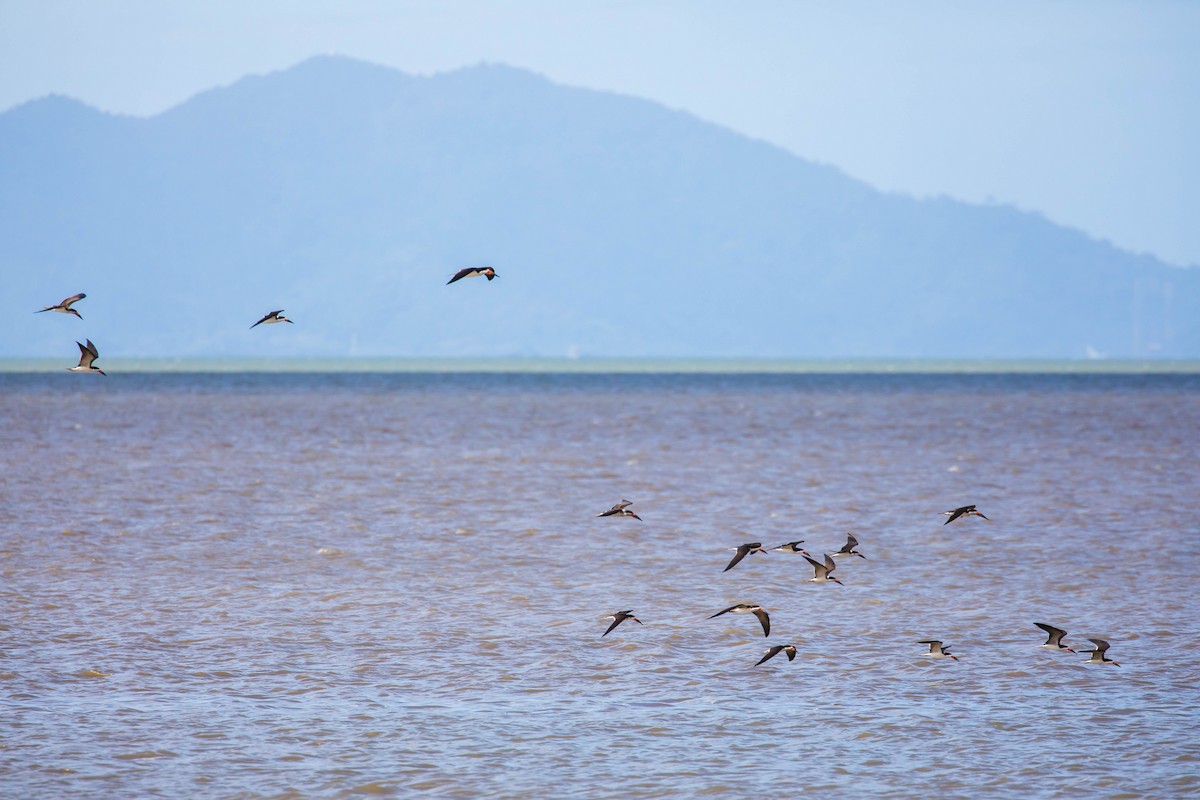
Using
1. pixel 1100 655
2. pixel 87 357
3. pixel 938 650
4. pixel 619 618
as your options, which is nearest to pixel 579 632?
pixel 619 618

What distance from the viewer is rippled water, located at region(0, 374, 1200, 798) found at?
48.8ft

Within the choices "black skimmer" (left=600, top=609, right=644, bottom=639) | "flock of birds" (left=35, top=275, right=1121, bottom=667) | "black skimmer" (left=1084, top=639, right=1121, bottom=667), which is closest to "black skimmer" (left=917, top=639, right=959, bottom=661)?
"flock of birds" (left=35, top=275, right=1121, bottom=667)

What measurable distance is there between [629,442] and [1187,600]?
134ft

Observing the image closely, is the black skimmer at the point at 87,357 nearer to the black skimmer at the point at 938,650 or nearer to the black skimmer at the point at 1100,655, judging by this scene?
the black skimmer at the point at 938,650

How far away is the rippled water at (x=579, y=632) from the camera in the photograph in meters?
14.9

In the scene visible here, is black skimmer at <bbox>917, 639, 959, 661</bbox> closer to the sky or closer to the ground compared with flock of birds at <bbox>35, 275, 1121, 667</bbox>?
closer to the ground

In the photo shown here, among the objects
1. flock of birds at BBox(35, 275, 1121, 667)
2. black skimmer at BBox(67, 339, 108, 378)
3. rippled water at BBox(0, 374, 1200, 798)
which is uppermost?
black skimmer at BBox(67, 339, 108, 378)

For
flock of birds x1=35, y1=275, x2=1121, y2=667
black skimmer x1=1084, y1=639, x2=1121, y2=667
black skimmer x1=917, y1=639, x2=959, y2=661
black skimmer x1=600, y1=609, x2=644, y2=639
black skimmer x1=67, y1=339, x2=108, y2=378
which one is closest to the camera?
black skimmer x1=1084, y1=639, x2=1121, y2=667

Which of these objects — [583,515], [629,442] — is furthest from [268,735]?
[629,442]

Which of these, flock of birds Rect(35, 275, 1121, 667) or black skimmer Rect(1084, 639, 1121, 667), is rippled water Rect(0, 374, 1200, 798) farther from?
flock of birds Rect(35, 275, 1121, 667)

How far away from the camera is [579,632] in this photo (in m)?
20.9

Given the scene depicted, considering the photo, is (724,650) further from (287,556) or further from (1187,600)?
(287,556)

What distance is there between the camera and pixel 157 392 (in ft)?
410

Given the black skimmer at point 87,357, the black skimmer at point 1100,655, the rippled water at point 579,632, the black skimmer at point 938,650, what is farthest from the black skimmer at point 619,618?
the black skimmer at point 87,357
